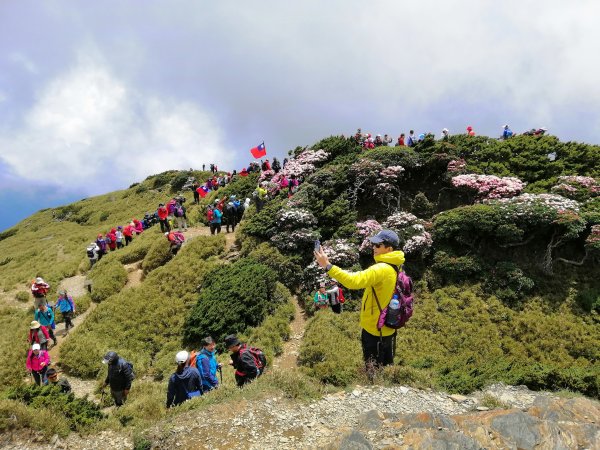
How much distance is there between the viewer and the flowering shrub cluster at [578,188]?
1809 centimetres

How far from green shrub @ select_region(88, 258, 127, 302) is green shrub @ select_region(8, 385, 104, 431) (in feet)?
38.2

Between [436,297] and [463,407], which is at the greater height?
[436,297]

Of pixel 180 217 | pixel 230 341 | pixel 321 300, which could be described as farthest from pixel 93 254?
pixel 230 341

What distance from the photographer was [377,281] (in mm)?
5590

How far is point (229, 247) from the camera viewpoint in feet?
68.8

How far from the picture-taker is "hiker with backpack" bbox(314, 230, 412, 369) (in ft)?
16.8

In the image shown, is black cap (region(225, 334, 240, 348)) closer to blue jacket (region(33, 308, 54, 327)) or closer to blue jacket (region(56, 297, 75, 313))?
blue jacket (region(33, 308, 54, 327))

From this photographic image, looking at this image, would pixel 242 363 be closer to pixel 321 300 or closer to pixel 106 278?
pixel 321 300

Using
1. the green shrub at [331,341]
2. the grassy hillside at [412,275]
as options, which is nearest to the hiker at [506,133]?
the grassy hillside at [412,275]

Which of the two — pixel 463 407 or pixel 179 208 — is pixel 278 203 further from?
pixel 463 407

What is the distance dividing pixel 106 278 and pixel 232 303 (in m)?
7.89

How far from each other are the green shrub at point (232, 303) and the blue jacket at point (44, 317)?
4.88 meters

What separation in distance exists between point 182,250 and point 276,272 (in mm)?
5860

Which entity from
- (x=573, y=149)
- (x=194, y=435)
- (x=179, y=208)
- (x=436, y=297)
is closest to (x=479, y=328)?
(x=436, y=297)
